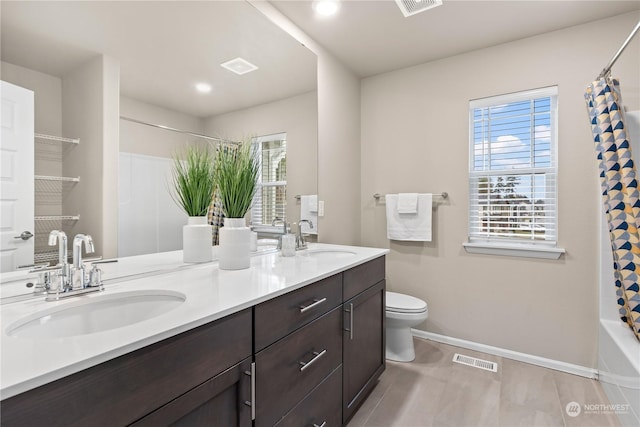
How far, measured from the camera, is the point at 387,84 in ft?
9.38

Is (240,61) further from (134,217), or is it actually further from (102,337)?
(102,337)

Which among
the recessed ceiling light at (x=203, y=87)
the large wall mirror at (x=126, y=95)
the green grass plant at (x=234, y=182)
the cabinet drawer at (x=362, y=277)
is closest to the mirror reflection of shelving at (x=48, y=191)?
the large wall mirror at (x=126, y=95)

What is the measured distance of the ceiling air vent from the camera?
190 centimetres

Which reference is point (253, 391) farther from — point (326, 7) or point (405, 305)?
point (326, 7)

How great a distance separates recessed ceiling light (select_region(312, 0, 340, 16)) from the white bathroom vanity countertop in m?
1.59

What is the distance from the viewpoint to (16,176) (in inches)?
37.2

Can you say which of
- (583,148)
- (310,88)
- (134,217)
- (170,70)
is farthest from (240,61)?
(583,148)

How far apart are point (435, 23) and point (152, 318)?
2.39 metres

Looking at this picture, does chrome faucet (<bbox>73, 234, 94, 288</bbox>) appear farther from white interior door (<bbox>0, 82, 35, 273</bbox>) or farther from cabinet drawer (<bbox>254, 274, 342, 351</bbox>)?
cabinet drawer (<bbox>254, 274, 342, 351</bbox>)

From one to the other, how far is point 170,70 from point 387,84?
2.01 metres

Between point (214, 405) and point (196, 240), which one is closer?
point (214, 405)

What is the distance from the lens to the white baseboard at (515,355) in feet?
6.90

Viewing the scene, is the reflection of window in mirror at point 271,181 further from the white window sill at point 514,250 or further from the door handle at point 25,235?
the white window sill at point 514,250

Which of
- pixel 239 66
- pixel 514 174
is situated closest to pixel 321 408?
pixel 239 66
